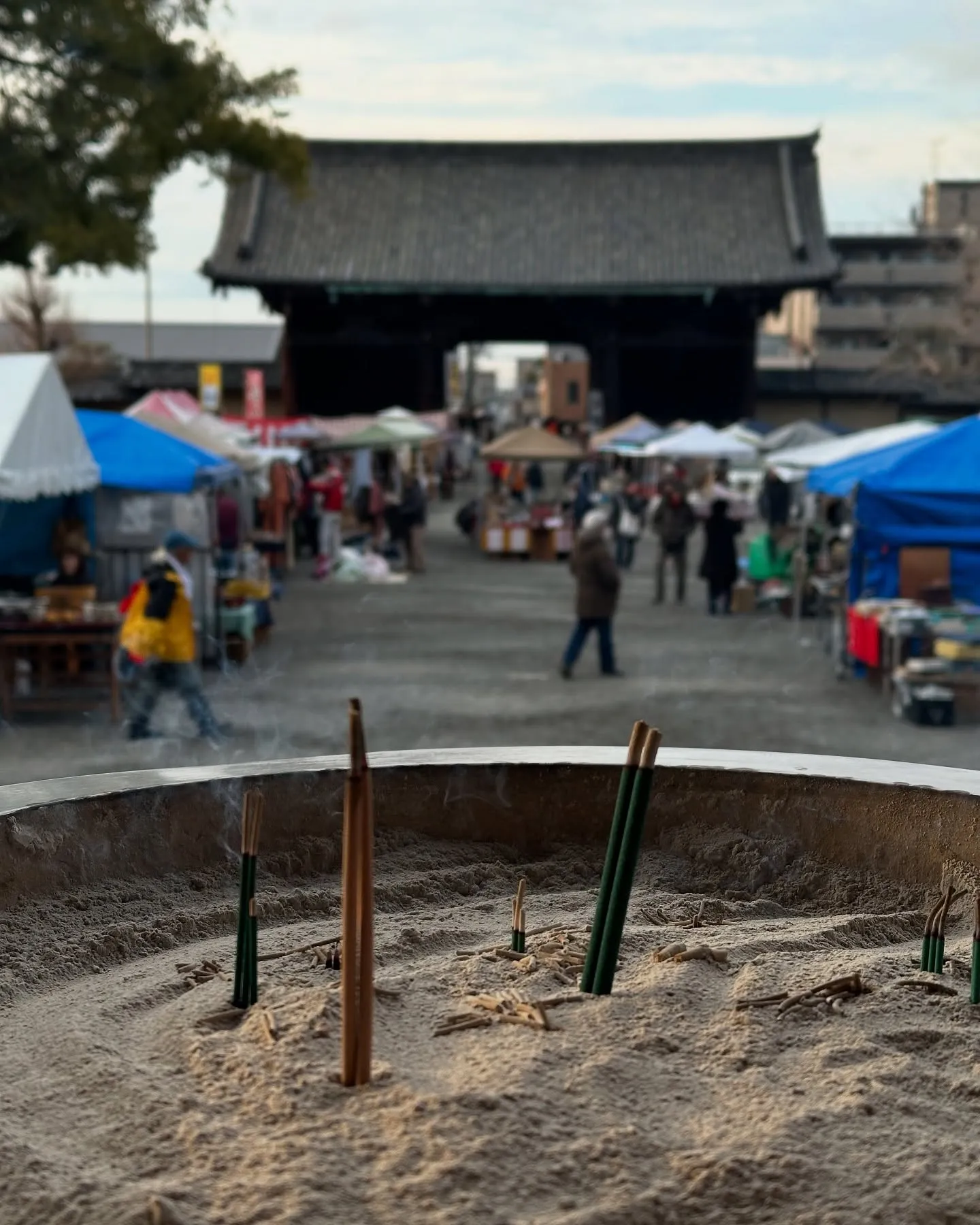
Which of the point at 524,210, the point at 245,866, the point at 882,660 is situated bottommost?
the point at 882,660

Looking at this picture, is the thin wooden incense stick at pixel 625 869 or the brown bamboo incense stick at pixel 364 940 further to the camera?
the thin wooden incense stick at pixel 625 869

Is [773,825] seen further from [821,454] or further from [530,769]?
[821,454]

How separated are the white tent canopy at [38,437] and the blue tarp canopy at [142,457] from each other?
0.45m

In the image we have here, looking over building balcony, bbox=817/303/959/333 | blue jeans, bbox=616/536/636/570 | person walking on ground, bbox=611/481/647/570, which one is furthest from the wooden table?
building balcony, bbox=817/303/959/333

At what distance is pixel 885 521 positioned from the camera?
12789 mm

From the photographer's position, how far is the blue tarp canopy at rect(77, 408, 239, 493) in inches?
476

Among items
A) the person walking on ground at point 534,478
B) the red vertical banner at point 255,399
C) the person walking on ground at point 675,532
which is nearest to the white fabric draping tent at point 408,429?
the red vertical banner at point 255,399

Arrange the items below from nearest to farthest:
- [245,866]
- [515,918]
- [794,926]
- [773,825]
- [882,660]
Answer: [245,866], [515,918], [794,926], [773,825], [882,660]

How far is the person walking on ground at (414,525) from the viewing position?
22219 mm

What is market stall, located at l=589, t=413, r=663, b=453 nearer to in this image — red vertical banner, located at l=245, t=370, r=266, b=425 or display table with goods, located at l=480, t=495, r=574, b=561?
display table with goods, located at l=480, t=495, r=574, b=561

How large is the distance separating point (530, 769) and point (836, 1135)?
178cm

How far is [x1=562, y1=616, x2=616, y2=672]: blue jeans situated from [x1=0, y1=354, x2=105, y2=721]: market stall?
364cm

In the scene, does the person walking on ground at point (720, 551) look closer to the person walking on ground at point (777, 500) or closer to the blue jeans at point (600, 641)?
the blue jeans at point (600, 641)

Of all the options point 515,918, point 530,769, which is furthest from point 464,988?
point 530,769
